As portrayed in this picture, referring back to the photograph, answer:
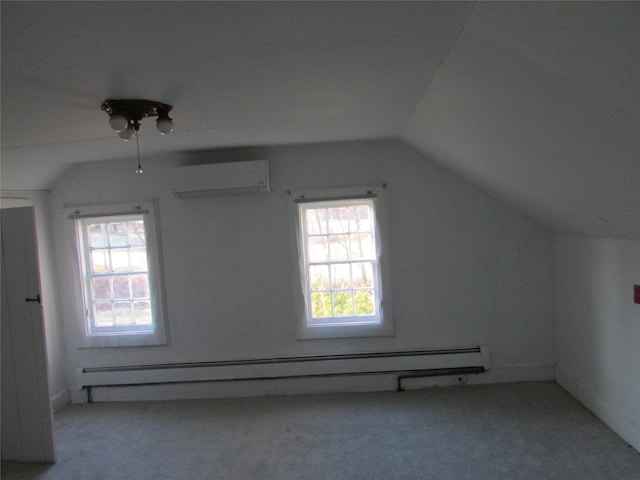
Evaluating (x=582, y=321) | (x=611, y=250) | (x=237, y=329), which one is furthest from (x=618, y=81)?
(x=237, y=329)

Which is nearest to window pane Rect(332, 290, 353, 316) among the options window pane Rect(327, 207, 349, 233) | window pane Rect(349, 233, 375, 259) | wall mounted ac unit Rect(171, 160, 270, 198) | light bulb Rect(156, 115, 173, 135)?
Answer: window pane Rect(349, 233, 375, 259)

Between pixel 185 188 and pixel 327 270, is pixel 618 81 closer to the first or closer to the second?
pixel 327 270

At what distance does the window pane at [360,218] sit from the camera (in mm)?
3688

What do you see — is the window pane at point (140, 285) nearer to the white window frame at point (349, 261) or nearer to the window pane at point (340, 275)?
the white window frame at point (349, 261)

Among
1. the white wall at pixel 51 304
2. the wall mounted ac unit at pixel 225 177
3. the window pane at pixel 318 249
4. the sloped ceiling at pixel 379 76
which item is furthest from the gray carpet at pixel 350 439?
the wall mounted ac unit at pixel 225 177

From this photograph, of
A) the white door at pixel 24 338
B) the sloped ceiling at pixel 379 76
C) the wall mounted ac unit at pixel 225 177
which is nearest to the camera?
the sloped ceiling at pixel 379 76

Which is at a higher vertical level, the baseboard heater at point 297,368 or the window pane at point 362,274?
the window pane at point 362,274

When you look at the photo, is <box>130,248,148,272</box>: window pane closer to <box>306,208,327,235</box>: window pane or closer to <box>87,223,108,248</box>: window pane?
<box>87,223,108,248</box>: window pane

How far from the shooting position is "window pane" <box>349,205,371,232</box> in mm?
3688

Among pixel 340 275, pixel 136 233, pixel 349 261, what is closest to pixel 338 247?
pixel 349 261

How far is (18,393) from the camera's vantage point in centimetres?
285

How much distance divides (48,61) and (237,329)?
270cm

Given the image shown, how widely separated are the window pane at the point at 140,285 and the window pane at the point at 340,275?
1.83 meters

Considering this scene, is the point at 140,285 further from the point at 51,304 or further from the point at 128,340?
the point at 51,304
